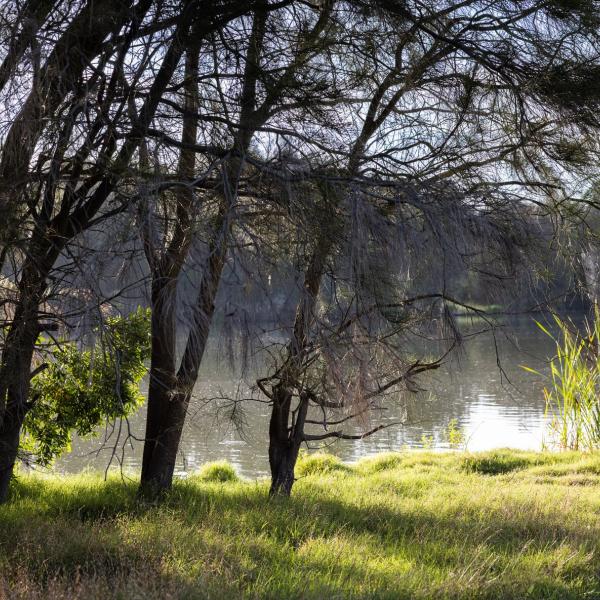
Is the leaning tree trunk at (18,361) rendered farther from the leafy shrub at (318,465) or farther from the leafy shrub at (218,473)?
the leafy shrub at (318,465)

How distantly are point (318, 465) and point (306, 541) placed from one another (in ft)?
13.0

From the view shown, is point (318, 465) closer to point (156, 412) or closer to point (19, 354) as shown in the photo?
point (156, 412)

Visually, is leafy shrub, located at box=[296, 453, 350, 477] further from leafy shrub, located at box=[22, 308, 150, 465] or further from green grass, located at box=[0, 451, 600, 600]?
leafy shrub, located at box=[22, 308, 150, 465]

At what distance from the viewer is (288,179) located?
3822 millimetres

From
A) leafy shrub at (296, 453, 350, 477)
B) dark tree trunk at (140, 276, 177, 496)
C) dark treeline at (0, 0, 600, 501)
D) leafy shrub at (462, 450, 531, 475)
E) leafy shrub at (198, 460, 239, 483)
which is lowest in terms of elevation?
leafy shrub at (198, 460, 239, 483)

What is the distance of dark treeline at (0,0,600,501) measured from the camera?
3598mm

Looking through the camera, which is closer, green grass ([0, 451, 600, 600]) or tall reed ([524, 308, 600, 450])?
green grass ([0, 451, 600, 600])

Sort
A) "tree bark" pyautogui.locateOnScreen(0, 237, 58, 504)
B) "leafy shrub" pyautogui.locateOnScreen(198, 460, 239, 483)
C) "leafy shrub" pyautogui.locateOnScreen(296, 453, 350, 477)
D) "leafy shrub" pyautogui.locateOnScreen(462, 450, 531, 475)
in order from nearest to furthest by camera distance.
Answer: "tree bark" pyautogui.locateOnScreen(0, 237, 58, 504), "leafy shrub" pyautogui.locateOnScreen(198, 460, 239, 483), "leafy shrub" pyautogui.locateOnScreen(462, 450, 531, 475), "leafy shrub" pyautogui.locateOnScreen(296, 453, 350, 477)

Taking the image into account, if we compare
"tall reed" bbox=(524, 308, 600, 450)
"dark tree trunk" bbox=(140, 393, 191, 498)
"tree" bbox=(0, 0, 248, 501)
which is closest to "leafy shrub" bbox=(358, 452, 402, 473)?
"tall reed" bbox=(524, 308, 600, 450)

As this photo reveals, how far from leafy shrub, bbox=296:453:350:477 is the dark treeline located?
6.55ft

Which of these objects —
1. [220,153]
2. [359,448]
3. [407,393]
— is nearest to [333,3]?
[220,153]

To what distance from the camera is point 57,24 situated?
4086 millimetres

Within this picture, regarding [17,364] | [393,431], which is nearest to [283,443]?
[17,364]

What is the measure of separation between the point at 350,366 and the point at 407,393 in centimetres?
160
